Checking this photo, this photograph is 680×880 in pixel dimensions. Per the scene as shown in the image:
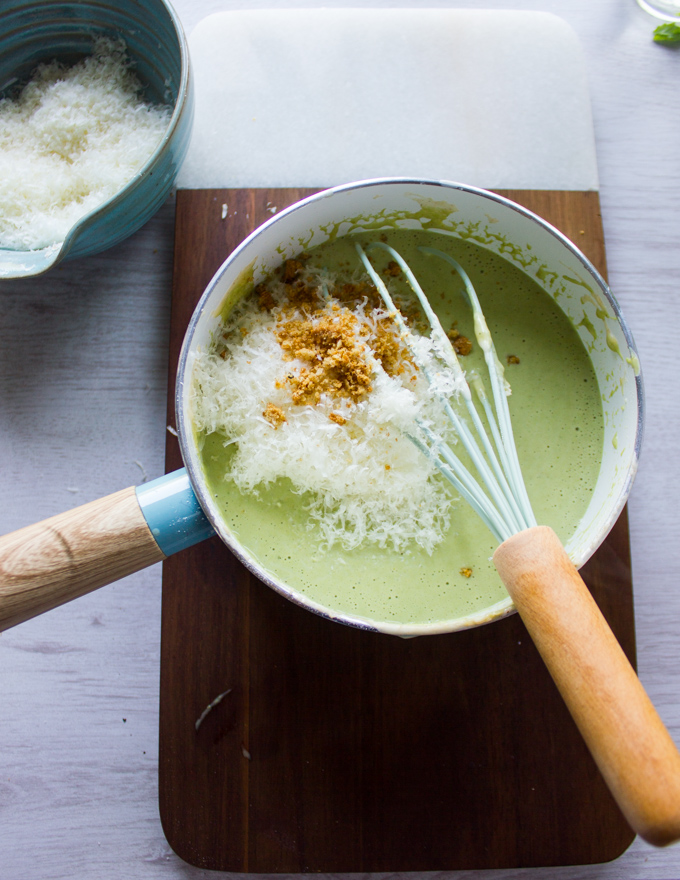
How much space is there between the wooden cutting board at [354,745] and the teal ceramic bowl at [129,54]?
0.28 metres

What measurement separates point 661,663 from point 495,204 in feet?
2.22

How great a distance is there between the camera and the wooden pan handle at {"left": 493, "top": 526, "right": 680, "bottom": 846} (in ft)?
1.71

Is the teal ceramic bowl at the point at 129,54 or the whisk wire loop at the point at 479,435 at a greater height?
the teal ceramic bowl at the point at 129,54

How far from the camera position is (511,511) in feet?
2.39

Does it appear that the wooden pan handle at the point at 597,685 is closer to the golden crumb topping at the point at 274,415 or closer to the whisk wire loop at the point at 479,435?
the whisk wire loop at the point at 479,435

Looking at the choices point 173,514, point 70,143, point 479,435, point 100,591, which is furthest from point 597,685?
point 70,143

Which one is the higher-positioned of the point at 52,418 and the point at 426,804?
the point at 52,418

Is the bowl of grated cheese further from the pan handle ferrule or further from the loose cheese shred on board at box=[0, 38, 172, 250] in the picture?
the loose cheese shred on board at box=[0, 38, 172, 250]

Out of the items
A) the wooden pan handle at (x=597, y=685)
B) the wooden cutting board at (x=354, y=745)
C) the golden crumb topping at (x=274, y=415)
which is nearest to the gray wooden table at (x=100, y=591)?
the wooden cutting board at (x=354, y=745)

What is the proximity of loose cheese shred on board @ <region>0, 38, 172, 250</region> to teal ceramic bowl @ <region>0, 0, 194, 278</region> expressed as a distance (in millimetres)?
26

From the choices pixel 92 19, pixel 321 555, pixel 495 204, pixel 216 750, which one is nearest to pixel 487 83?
pixel 495 204

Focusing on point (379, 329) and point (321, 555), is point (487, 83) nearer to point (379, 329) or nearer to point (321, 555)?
point (379, 329)

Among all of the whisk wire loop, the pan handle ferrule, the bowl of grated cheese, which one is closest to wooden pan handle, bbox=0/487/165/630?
the pan handle ferrule

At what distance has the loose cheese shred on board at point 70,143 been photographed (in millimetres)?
785
